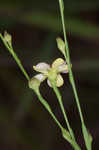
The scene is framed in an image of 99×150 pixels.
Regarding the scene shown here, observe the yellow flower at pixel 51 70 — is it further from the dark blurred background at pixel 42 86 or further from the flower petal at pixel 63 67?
the dark blurred background at pixel 42 86

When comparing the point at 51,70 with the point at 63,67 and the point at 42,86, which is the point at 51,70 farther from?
the point at 42,86

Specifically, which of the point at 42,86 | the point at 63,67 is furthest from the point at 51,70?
the point at 42,86

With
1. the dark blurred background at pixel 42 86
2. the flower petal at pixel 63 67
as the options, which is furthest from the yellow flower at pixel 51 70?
the dark blurred background at pixel 42 86

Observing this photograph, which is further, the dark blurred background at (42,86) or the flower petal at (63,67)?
the dark blurred background at (42,86)

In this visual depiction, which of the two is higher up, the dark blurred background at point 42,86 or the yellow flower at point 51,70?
the yellow flower at point 51,70

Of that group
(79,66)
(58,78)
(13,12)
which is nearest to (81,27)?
(79,66)

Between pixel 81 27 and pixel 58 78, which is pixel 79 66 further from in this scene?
pixel 58 78

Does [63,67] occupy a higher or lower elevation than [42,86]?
higher

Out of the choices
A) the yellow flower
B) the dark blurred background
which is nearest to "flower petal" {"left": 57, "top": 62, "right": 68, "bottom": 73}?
the yellow flower

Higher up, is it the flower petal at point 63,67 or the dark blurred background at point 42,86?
the flower petal at point 63,67
